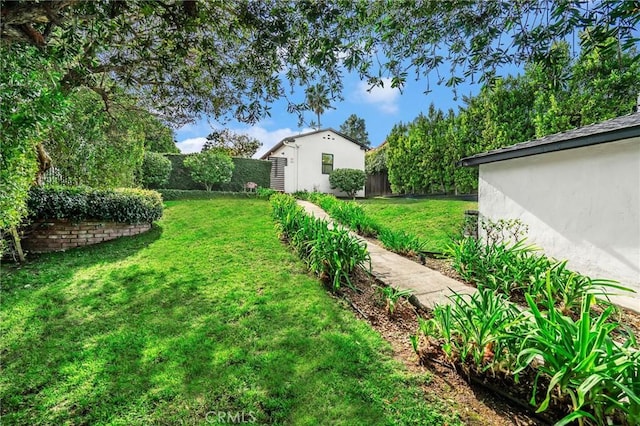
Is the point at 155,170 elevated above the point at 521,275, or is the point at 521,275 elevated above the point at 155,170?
the point at 155,170

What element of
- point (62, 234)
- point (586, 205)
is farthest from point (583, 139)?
point (62, 234)

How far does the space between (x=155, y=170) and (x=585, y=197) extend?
15666mm

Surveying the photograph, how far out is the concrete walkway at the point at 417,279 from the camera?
Answer: 3879 millimetres

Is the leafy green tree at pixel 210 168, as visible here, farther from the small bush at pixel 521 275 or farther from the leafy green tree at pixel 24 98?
→ the small bush at pixel 521 275

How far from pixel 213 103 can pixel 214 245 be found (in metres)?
2.77

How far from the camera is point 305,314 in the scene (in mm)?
3498

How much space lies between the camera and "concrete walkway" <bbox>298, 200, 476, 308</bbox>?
3.88 m

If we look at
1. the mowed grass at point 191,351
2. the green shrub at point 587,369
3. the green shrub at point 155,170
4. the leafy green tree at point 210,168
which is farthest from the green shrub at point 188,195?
the green shrub at point 587,369

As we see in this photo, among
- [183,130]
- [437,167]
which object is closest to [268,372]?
[183,130]

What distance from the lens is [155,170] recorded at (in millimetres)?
14234

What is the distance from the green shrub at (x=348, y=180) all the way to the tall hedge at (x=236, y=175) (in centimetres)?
426

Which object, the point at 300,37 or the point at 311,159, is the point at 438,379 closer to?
the point at 300,37

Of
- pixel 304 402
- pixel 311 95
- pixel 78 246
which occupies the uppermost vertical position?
pixel 311 95

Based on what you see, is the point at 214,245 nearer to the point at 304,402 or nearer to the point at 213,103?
the point at 213,103
